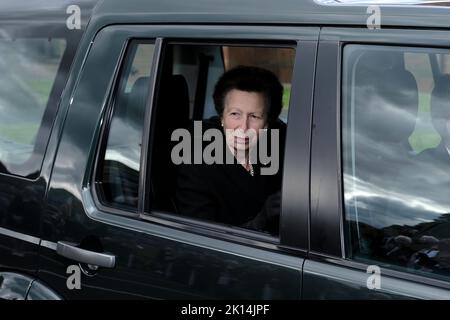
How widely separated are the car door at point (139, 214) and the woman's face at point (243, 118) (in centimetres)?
48

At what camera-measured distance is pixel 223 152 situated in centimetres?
266

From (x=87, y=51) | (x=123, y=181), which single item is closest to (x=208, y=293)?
(x=123, y=181)

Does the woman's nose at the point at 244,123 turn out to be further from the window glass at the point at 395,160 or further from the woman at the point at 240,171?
the window glass at the point at 395,160

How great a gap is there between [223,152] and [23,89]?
0.76 metres

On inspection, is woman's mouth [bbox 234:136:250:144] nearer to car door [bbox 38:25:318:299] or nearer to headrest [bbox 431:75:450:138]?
car door [bbox 38:25:318:299]

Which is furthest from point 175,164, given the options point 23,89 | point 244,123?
point 23,89

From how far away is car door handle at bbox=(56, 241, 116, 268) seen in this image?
2.14 metres

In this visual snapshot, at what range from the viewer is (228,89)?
2795mm

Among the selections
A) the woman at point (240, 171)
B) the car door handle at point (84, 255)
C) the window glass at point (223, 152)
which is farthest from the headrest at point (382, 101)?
the car door handle at point (84, 255)

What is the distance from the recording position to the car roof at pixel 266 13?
1.90m

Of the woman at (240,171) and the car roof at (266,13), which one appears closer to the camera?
the car roof at (266,13)

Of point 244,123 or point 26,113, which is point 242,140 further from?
point 26,113

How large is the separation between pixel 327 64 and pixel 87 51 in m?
0.86

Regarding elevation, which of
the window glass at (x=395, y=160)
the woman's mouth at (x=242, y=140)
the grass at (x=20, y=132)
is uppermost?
the woman's mouth at (x=242, y=140)
